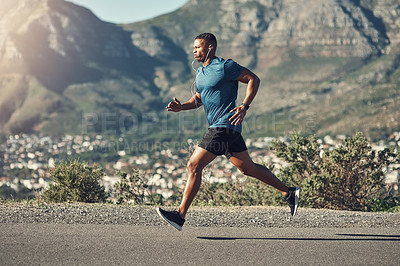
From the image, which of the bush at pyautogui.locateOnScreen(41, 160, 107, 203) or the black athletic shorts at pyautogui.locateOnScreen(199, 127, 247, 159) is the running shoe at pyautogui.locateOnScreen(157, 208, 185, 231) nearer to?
the black athletic shorts at pyautogui.locateOnScreen(199, 127, 247, 159)

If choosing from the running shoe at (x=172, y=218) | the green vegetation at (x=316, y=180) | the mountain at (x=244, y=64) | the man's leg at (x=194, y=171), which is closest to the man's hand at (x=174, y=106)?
the man's leg at (x=194, y=171)

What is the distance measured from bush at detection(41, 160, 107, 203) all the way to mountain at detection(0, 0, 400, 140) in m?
71.5

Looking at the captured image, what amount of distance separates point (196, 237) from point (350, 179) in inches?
171

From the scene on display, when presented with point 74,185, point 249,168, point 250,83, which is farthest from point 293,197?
point 74,185

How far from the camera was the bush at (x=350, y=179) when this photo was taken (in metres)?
8.04

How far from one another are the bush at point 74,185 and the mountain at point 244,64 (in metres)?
71.5

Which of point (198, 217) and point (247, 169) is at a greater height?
point (247, 169)

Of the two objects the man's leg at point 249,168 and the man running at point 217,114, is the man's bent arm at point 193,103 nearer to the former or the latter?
the man running at point 217,114

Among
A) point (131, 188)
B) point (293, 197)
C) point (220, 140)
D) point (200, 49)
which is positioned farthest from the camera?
point (131, 188)

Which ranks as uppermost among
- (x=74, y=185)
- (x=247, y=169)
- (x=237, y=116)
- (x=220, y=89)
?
(x=220, y=89)

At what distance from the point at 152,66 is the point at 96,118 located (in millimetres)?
68509

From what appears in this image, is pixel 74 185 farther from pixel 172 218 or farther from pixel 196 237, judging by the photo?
pixel 196 237

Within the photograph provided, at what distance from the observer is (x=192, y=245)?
4461 mm

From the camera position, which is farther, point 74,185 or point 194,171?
point 74,185
